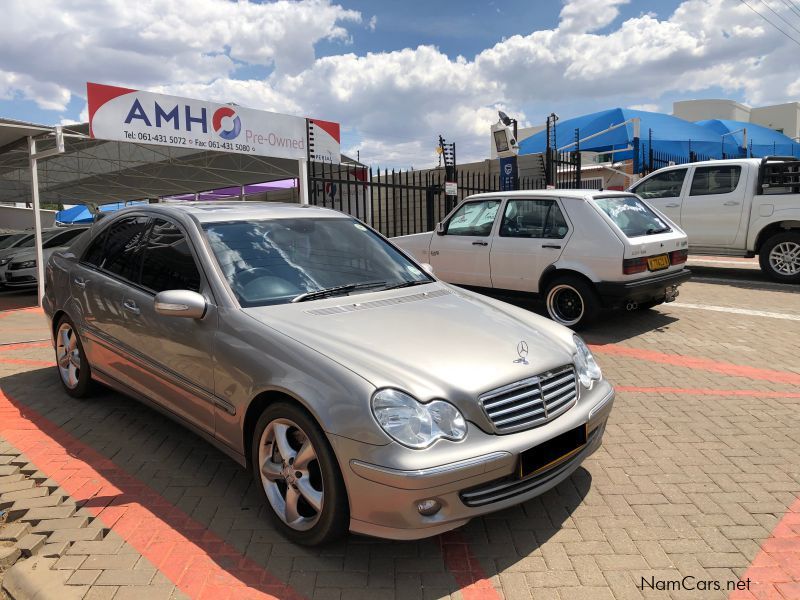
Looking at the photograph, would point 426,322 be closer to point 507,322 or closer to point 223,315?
point 507,322

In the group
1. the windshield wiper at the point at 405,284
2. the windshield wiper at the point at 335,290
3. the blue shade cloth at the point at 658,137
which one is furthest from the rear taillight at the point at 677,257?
the blue shade cloth at the point at 658,137

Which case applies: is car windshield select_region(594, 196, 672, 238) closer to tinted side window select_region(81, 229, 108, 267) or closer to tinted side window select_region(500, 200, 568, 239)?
tinted side window select_region(500, 200, 568, 239)

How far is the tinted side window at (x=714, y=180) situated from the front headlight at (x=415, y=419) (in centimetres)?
956

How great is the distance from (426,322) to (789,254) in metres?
8.92

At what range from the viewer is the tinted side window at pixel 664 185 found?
34.3ft

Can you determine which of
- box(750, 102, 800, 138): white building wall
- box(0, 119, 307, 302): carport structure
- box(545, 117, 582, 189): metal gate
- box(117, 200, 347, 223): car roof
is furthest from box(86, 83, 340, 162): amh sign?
box(750, 102, 800, 138): white building wall

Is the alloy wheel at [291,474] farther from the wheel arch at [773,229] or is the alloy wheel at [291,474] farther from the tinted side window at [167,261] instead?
the wheel arch at [773,229]

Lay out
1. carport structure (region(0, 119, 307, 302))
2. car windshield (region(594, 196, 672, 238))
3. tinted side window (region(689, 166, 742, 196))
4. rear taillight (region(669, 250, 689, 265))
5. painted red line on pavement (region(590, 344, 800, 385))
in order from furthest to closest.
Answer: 1. carport structure (region(0, 119, 307, 302))
2. tinted side window (region(689, 166, 742, 196))
3. rear taillight (region(669, 250, 689, 265))
4. car windshield (region(594, 196, 672, 238))
5. painted red line on pavement (region(590, 344, 800, 385))

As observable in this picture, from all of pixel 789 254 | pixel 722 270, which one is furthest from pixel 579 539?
pixel 722 270

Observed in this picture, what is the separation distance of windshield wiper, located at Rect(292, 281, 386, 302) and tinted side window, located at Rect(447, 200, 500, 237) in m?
4.00

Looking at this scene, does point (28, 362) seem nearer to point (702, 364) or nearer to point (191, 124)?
point (191, 124)

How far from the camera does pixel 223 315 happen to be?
3.07m

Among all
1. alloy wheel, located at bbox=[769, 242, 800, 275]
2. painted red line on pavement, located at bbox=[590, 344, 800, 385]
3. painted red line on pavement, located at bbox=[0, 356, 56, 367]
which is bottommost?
painted red line on pavement, located at bbox=[0, 356, 56, 367]

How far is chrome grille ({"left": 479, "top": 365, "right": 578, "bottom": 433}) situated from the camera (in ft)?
8.25
